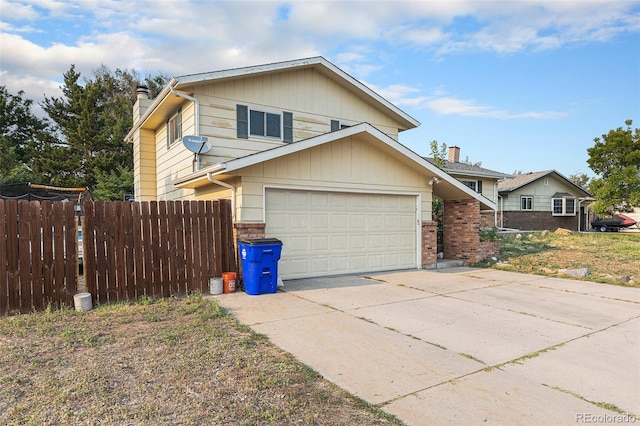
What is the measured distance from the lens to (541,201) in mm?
28688

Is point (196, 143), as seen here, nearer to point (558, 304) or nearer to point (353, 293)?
point (353, 293)

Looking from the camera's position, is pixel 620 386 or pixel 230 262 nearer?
pixel 620 386

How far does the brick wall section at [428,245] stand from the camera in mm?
11250

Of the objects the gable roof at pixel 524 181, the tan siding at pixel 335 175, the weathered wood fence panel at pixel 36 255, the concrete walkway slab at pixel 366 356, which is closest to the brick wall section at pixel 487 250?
the tan siding at pixel 335 175

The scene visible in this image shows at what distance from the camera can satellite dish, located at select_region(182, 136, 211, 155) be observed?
9.40 meters

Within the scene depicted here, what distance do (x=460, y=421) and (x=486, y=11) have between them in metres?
8.58

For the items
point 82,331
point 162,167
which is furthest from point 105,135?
point 82,331

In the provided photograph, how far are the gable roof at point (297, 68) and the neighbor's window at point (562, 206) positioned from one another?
2101cm

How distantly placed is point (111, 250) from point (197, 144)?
371 cm

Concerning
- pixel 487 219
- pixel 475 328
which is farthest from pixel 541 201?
pixel 475 328

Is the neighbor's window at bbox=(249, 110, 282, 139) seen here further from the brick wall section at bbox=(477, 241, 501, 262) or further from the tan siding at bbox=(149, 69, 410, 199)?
the brick wall section at bbox=(477, 241, 501, 262)

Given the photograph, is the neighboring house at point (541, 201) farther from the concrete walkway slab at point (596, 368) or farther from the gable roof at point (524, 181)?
the concrete walkway slab at point (596, 368)

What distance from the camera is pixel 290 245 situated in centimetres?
899

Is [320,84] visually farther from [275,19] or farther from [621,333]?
[621,333]
